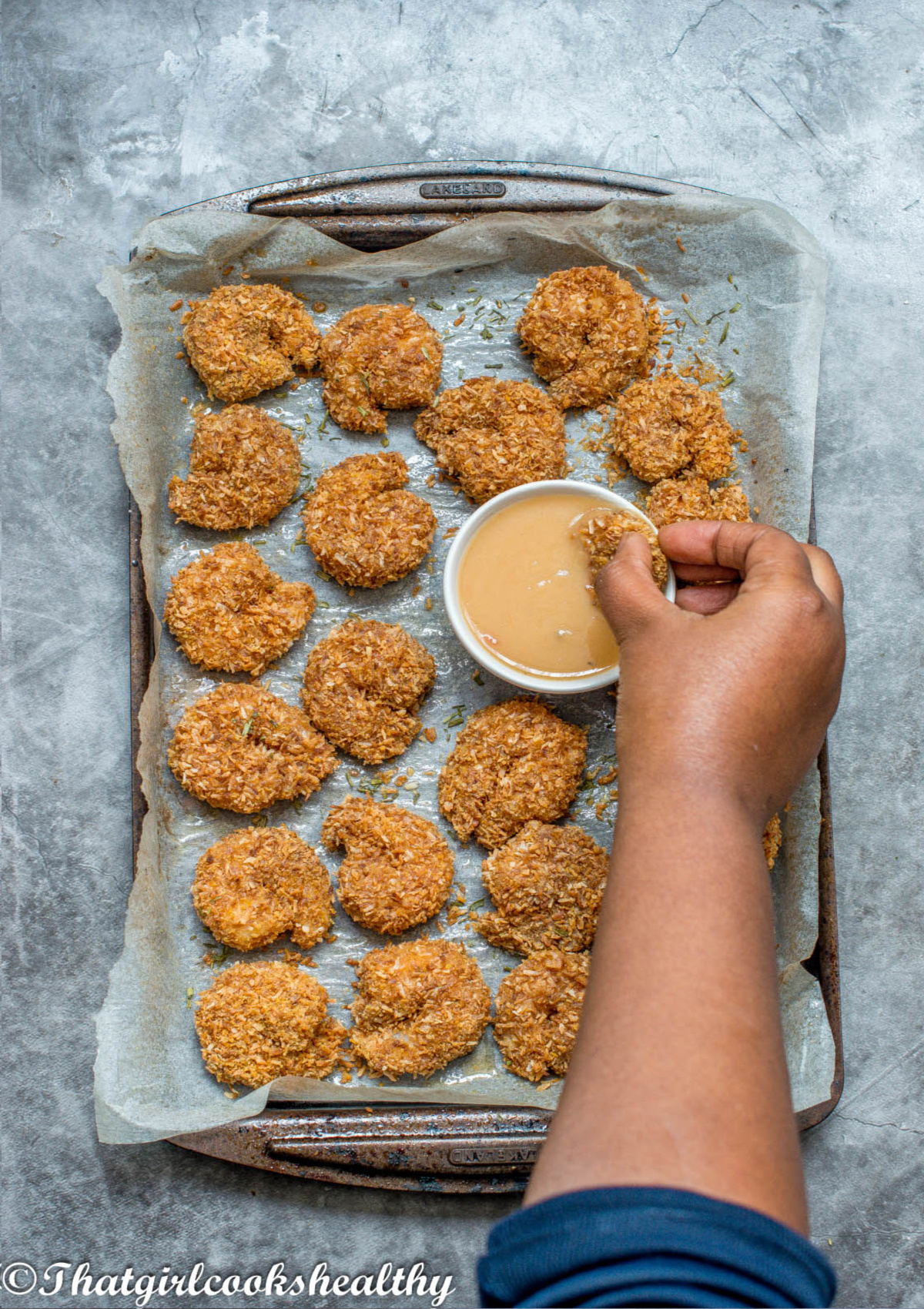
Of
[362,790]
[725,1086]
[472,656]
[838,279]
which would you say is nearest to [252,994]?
[362,790]

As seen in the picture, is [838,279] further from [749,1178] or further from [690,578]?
[749,1178]

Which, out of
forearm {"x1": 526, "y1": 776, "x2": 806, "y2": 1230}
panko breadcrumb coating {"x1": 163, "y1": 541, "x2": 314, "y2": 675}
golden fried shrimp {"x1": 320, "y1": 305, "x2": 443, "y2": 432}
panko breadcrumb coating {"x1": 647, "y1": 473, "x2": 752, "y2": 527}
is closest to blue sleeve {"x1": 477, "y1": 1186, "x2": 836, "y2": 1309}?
forearm {"x1": 526, "y1": 776, "x2": 806, "y2": 1230}

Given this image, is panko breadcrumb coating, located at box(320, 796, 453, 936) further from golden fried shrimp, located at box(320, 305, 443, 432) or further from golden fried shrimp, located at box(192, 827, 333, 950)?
golden fried shrimp, located at box(320, 305, 443, 432)

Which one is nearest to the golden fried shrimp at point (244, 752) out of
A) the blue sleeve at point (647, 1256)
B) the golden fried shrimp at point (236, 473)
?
the golden fried shrimp at point (236, 473)

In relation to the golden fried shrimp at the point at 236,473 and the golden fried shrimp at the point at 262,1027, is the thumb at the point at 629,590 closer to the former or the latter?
the golden fried shrimp at the point at 236,473

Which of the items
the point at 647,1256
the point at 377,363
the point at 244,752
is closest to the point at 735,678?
the point at 647,1256
